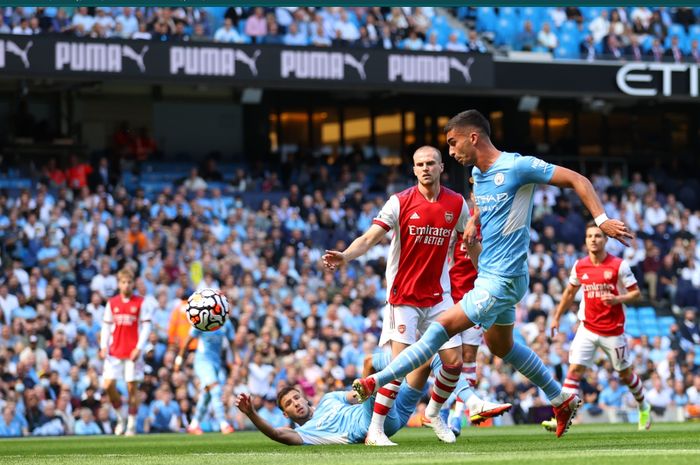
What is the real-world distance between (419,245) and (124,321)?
711 cm

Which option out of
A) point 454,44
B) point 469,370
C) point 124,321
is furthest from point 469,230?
point 454,44

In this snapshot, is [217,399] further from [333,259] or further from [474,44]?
[474,44]

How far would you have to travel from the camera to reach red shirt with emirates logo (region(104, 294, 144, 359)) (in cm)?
1778

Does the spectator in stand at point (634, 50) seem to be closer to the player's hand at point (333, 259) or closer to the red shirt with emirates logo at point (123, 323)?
the red shirt with emirates logo at point (123, 323)

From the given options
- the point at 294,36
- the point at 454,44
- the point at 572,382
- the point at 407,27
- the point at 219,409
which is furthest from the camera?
the point at 454,44

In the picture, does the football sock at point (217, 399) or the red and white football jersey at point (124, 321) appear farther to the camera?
the football sock at point (217, 399)

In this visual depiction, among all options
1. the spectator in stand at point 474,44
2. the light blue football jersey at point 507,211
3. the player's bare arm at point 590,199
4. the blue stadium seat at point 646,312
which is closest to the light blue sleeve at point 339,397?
the light blue football jersey at point 507,211

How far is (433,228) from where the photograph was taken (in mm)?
11719

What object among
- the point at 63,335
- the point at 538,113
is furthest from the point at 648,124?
the point at 63,335

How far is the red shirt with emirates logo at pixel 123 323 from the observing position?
58.3ft

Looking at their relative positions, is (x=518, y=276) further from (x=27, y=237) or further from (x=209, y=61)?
(x=209, y=61)

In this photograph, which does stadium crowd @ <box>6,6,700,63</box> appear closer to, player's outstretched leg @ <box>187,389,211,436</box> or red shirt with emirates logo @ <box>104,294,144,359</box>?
red shirt with emirates logo @ <box>104,294,144,359</box>

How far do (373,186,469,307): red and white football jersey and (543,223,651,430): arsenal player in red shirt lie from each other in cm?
375

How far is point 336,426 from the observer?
11.9 meters
